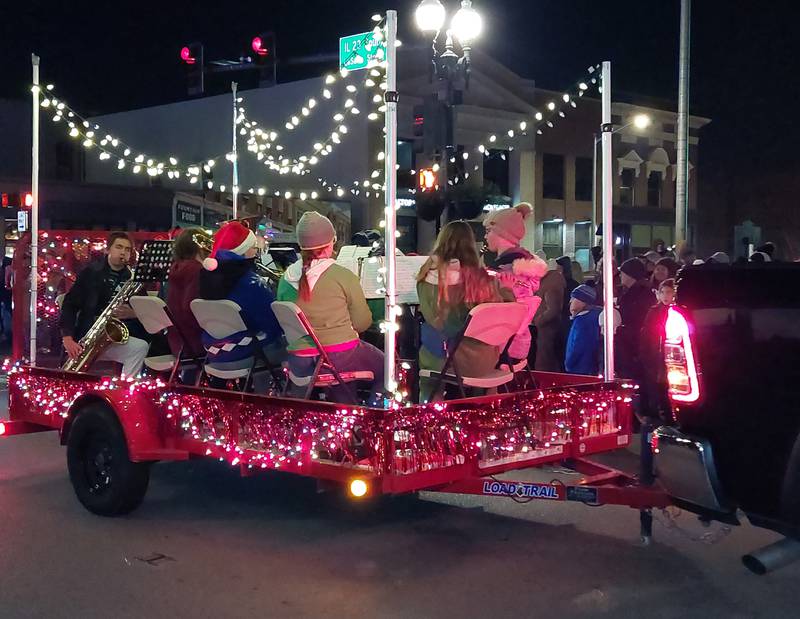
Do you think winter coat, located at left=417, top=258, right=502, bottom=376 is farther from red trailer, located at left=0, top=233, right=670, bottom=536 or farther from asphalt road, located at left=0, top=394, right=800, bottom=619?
asphalt road, located at left=0, top=394, right=800, bottom=619

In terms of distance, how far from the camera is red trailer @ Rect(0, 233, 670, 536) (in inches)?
182

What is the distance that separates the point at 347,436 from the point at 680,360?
1771 millimetres

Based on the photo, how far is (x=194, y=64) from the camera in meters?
13.9

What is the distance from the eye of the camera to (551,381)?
21.2ft

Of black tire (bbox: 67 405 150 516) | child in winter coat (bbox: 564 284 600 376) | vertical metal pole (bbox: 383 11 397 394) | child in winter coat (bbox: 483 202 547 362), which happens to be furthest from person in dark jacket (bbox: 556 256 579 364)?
black tire (bbox: 67 405 150 516)

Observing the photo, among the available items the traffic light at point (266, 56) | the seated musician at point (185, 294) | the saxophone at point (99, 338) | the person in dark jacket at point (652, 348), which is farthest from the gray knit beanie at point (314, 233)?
the traffic light at point (266, 56)

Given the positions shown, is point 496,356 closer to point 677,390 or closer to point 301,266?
point 301,266

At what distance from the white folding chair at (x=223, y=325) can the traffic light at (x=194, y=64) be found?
349 inches

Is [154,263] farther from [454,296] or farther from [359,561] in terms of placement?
[359,561]

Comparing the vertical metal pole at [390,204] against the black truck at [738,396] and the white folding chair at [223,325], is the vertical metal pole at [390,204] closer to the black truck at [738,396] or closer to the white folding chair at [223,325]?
the white folding chair at [223,325]

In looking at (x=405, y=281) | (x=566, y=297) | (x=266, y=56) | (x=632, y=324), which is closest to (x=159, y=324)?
(x=405, y=281)

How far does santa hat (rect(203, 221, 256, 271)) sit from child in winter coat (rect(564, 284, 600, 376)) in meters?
3.28

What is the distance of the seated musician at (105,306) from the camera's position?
7090mm

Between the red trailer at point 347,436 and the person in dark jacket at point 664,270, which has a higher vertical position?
the person in dark jacket at point 664,270
